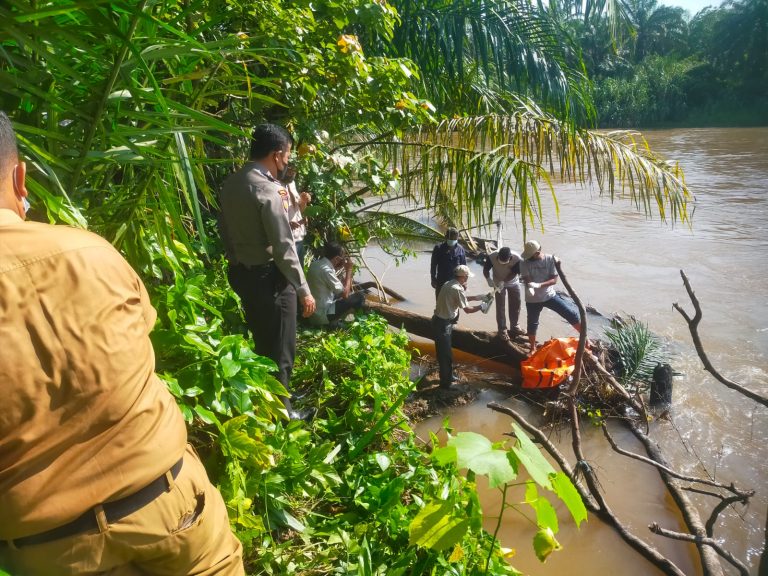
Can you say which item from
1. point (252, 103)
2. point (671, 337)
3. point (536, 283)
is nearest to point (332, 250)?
point (252, 103)

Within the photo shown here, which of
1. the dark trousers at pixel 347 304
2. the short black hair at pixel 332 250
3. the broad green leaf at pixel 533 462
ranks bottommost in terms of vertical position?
the dark trousers at pixel 347 304

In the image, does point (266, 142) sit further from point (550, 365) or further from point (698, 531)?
point (550, 365)

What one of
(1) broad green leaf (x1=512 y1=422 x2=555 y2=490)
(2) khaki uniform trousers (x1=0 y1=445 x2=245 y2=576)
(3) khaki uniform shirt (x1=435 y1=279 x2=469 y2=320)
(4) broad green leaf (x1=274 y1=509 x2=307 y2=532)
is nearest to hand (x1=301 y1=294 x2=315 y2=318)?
(4) broad green leaf (x1=274 y1=509 x2=307 y2=532)

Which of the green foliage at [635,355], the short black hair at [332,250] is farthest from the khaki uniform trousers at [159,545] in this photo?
the green foliage at [635,355]

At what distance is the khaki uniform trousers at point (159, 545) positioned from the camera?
1.14m

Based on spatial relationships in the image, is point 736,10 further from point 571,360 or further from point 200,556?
point 200,556

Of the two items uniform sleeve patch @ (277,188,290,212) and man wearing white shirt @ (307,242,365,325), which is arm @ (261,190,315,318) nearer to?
uniform sleeve patch @ (277,188,290,212)

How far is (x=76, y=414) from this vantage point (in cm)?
109

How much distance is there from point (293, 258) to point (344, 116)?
248 centimetres

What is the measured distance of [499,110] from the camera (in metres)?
6.18

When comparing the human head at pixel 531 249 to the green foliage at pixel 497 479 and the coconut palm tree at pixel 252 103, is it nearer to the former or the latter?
the coconut palm tree at pixel 252 103

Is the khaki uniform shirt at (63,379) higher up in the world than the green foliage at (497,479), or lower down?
higher up

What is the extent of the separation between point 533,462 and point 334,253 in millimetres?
4053

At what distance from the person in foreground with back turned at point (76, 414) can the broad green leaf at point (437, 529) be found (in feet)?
2.00
